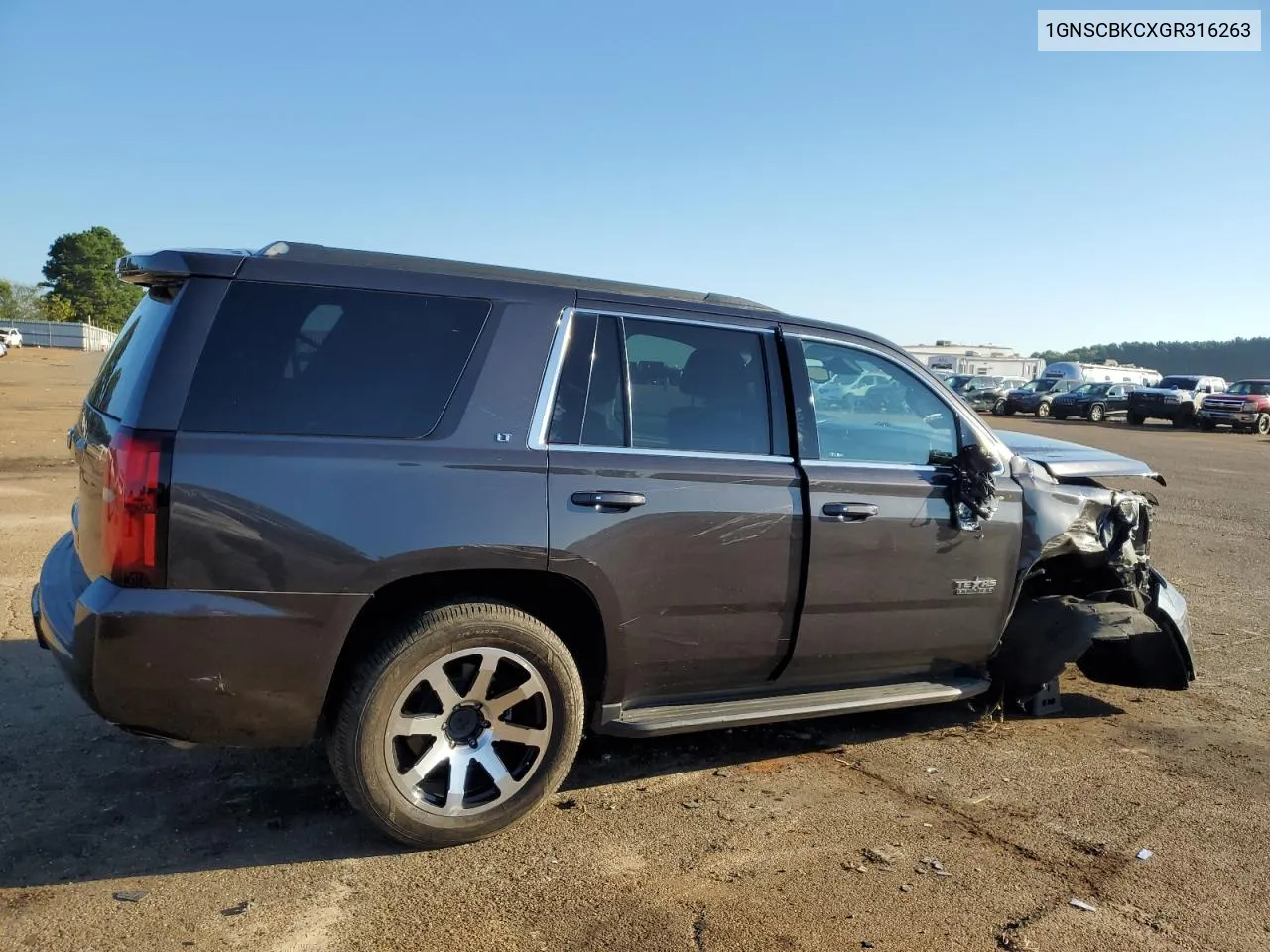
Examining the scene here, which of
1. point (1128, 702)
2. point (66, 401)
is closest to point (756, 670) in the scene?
point (1128, 702)

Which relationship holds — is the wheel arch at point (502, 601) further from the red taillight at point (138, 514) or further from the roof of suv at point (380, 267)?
the roof of suv at point (380, 267)

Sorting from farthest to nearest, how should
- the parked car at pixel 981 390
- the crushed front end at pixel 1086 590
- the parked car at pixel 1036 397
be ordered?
the parked car at pixel 981 390, the parked car at pixel 1036 397, the crushed front end at pixel 1086 590

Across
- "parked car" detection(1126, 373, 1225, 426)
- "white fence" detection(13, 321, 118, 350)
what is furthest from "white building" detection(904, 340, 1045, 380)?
"white fence" detection(13, 321, 118, 350)

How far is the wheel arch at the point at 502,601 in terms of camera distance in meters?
3.31

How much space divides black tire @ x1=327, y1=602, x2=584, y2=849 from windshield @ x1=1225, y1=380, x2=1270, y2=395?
37.0 metres

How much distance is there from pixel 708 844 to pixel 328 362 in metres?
2.14

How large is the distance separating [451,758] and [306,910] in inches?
25.6

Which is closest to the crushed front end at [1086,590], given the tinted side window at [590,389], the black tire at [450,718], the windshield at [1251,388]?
the tinted side window at [590,389]

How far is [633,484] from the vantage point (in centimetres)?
356

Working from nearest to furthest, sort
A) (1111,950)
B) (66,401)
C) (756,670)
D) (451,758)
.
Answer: (1111,950) → (451,758) → (756,670) → (66,401)

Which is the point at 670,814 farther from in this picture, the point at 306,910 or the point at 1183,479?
the point at 1183,479

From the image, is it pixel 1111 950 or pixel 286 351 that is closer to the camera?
pixel 1111 950

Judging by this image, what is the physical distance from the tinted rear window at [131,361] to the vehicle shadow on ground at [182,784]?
1463mm

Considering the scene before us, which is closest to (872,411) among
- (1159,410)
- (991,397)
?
(1159,410)
